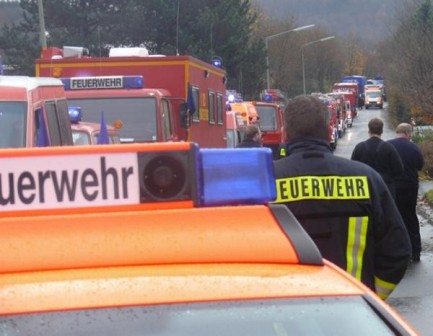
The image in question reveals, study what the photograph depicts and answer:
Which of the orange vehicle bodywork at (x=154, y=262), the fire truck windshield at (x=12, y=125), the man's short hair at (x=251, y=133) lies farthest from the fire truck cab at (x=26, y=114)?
the orange vehicle bodywork at (x=154, y=262)

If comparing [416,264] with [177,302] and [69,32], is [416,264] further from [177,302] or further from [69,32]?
[69,32]

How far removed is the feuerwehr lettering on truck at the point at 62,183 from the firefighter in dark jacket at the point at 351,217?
1987mm

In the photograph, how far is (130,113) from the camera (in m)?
13.9

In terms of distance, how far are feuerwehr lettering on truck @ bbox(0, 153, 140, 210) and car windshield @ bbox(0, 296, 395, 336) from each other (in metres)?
0.54

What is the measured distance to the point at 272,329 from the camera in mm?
2262

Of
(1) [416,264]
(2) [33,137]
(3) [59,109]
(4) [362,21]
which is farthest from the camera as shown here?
(4) [362,21]

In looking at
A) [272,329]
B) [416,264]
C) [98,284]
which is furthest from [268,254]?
[416,264]

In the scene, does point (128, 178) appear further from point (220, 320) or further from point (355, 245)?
point (355, 245)

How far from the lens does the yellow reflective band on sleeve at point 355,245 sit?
4492 millimetres

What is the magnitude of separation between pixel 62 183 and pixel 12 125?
16.9ft

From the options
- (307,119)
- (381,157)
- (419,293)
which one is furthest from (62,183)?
(419,293)

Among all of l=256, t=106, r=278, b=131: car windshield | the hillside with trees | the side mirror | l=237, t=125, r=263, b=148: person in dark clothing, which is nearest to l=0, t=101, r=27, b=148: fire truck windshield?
l=237, t=125, r=263, b=148: person in dark clothing

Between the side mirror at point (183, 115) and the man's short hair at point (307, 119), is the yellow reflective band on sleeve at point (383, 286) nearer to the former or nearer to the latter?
the man's short hair at point (307, 119)

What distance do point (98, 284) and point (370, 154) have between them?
301 inches
